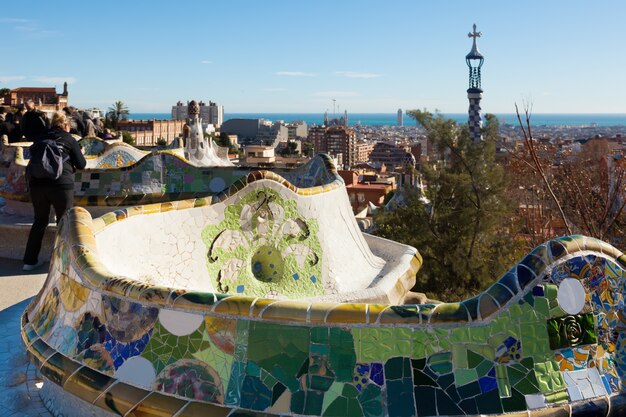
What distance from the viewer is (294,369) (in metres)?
2.58

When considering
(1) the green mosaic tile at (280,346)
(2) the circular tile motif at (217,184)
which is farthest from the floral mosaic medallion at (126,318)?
(2) the circular tile motif at (217,184)

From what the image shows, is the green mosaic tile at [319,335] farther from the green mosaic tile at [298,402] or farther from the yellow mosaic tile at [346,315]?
the green mosaic tile at [298,402]

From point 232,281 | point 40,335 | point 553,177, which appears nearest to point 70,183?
point 232,281

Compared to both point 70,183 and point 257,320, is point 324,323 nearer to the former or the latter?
point 257,320

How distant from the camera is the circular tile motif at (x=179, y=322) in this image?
268cm

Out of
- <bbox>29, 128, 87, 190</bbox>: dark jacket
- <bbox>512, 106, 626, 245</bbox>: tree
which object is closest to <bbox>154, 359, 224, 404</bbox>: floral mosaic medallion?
<bbox>29, 128, 87, 190</bbox>: dark jacket

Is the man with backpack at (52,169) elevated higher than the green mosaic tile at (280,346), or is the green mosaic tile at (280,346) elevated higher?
the man with backpack at (52,169)

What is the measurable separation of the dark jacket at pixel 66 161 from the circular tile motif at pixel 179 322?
9.41ft

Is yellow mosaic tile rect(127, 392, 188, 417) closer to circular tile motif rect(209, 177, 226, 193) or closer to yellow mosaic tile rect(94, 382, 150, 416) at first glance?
yellow mosaic tile rect(94, 382, 150, 416)

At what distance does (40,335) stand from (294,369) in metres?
1.38

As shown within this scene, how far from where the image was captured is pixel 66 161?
520cm

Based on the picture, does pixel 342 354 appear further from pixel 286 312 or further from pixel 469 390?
pixel 469 390

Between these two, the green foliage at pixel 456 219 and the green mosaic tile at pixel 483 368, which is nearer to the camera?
the green mosaic tile at pixel 483 368

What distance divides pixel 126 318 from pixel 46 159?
2.64 m
